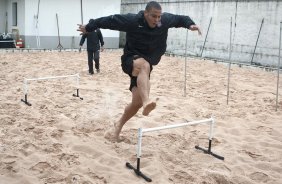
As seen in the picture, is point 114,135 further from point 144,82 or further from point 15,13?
point 15,13

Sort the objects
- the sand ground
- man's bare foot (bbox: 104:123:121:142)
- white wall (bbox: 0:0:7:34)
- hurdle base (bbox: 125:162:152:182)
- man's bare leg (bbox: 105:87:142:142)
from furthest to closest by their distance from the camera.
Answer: white wall (bbox: 0:0:7:34) < man's bare foot (bbox: 104:123:121:142) < man's bare leg (bbox: 105:87:142:142) < the sand ground < hurdle base (bbox: 125:162:152:182)

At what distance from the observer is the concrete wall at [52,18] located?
56.1 feet

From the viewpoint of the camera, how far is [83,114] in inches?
243

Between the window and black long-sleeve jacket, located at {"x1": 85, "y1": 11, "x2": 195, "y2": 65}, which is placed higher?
the window

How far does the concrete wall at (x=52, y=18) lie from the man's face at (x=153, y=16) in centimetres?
1431

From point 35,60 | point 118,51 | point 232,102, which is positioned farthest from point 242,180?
point 118,51

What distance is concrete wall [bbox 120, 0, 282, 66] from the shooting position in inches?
533

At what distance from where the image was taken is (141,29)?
4203 millimetres

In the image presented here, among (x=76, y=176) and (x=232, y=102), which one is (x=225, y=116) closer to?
(x=232, y=102)

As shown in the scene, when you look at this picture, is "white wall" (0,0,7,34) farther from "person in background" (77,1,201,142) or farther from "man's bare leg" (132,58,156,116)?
"man's bare leg" (132,58,156,116)

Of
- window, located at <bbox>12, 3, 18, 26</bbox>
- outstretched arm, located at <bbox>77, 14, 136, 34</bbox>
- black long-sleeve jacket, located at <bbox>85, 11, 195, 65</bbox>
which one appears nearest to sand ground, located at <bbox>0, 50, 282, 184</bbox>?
black long-sleeve jacket, located at <bbox>85, 11, 195, 65</bbox>

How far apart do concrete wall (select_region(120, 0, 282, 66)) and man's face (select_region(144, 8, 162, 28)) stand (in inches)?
353

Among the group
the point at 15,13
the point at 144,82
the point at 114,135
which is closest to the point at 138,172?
the point at 144,82

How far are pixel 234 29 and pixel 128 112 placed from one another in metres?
11.3
